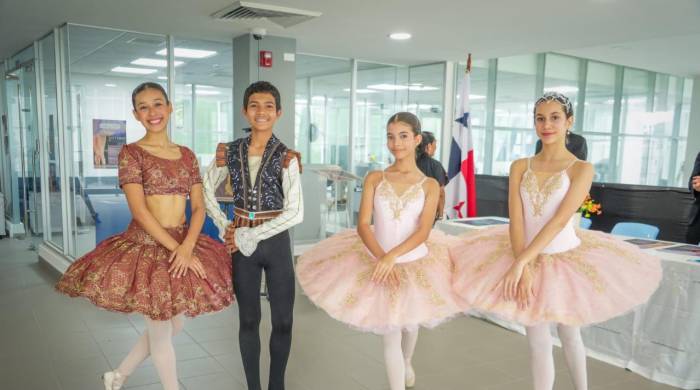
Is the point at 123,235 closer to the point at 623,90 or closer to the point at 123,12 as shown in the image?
the point at 123,12

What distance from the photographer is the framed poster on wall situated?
605 cm

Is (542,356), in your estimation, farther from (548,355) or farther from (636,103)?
(636,103)

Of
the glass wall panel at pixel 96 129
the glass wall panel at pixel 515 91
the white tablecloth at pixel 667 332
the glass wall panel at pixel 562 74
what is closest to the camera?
the white tablecloth at pixel 667 332

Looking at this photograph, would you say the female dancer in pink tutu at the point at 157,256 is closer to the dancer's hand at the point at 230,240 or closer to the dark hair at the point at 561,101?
the dancer's hand at the point at 230,240

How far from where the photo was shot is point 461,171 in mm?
6516

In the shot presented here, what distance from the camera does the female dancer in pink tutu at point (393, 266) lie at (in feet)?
7.81

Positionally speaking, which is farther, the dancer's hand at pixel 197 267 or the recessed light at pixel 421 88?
the recessed light at pixel 421 88

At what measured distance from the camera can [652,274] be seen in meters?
2.55

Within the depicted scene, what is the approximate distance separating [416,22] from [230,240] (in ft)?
11.3

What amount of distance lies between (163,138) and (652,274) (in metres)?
2.45

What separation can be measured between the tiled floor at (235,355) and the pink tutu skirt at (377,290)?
0.87 meters

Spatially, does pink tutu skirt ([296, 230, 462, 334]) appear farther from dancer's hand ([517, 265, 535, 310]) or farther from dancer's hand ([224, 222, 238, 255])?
dancer's hand ([224, 222, 238, 255])

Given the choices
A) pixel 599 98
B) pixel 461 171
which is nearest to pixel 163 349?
pixel 461 171

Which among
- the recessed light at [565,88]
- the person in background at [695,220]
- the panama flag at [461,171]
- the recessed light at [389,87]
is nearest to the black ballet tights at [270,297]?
the person in background at [695,220]
